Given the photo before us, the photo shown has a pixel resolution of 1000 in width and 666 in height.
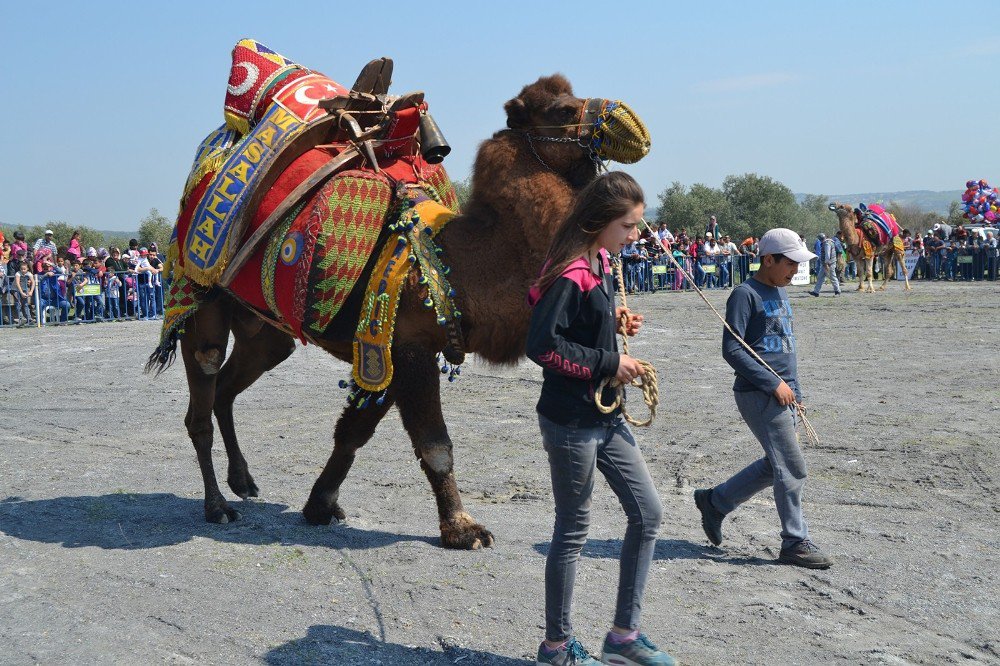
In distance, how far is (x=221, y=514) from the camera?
6.00m

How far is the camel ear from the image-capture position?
5328 mm

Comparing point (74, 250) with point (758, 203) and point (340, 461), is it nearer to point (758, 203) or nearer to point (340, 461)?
point (340, 461)

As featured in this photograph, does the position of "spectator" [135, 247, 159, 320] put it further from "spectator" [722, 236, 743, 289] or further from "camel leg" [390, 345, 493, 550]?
"camel leg" [390, 345, 493, 550]

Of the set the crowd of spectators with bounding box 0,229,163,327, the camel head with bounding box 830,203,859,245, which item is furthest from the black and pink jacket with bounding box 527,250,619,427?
the camel head with bounding box 830,203,859,245

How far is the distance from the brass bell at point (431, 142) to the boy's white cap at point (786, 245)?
1.99m

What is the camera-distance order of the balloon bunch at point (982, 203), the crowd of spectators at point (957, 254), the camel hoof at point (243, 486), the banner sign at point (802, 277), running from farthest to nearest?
the balloon bunch at point (982, 203) < the crowd of spectators at point (957, 254) < the banner sign at point (802, 277) < the camel hoof at point (243, 486)

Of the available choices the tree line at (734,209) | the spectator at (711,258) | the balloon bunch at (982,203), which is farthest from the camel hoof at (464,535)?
the tree line at (734,209)

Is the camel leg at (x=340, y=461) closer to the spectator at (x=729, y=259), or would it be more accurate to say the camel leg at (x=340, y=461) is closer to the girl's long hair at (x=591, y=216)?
the girl's long hair at (x=591, y=216)

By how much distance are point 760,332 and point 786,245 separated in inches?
19.0

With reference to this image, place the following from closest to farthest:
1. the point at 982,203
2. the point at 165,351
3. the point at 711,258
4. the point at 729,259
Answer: the point at 165,351 < the point at 711,258 < the point at 729,259 < the point at 982,203

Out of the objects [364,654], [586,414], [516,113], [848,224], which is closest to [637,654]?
[586,414]

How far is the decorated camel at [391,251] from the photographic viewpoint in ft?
17.1

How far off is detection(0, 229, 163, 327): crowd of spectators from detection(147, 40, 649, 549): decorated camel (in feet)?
49.2

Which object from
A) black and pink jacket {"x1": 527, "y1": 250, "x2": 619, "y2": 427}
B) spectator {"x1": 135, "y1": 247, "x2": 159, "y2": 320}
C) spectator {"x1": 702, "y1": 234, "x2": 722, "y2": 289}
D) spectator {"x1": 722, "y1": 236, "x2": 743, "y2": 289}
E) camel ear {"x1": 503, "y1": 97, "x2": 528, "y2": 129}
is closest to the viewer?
black and pink jacket {"x1": 527, "y1": 250, "x2": 619, "y2": 427}
